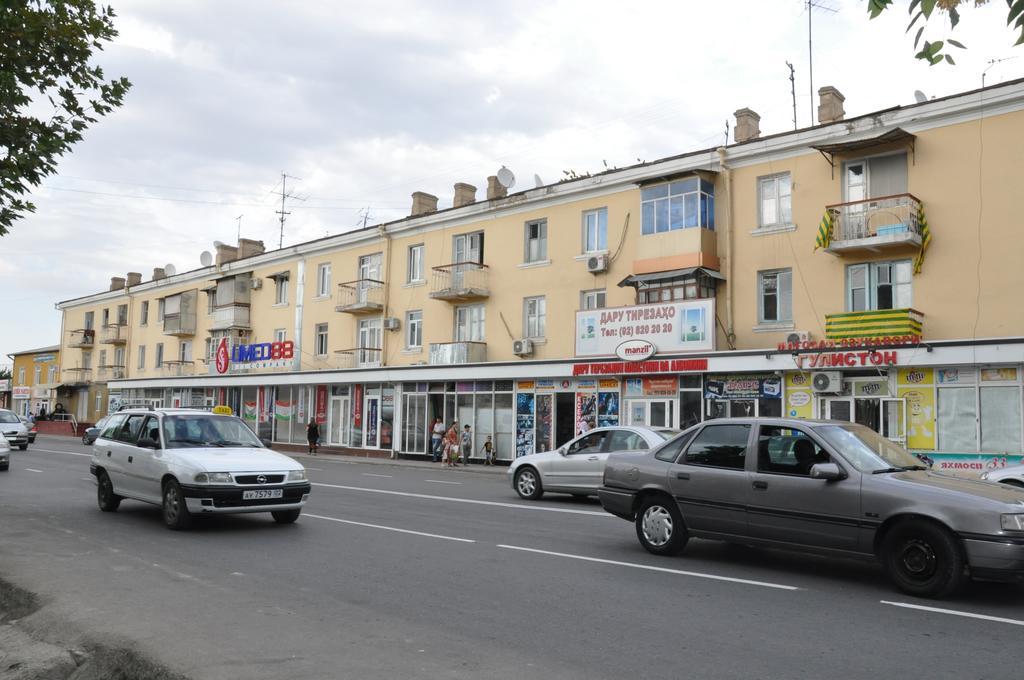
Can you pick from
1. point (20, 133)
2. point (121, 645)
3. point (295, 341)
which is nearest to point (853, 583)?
point (121, 645)

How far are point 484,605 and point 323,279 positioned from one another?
3474 cm

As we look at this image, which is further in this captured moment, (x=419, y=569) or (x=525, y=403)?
(x=525, y=403)

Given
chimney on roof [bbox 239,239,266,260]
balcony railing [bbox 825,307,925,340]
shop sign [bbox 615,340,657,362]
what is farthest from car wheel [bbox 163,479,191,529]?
chimney on roof [bbox 239,239,266,260]

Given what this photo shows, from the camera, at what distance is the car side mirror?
7891 mm

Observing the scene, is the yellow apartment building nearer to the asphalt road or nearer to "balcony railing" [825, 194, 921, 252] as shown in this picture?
"balcony railing" [825, 194, 921, 252]

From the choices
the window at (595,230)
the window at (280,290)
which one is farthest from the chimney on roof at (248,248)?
the window at (595,230)

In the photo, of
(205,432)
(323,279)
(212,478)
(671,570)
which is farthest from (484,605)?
(323,279)

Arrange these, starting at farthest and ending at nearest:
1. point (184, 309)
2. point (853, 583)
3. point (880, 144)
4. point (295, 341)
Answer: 1. point (184, 309)
2. point (295, 341)
3. point (880, 144)
4. point (853, 583)

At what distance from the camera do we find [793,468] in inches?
331

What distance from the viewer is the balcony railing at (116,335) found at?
185ft

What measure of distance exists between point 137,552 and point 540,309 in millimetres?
21517

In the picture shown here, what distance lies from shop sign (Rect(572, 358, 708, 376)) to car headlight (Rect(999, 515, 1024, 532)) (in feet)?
54.7

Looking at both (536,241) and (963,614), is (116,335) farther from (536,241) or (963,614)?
(963,614)

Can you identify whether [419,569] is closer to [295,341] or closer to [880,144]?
[880,144]
